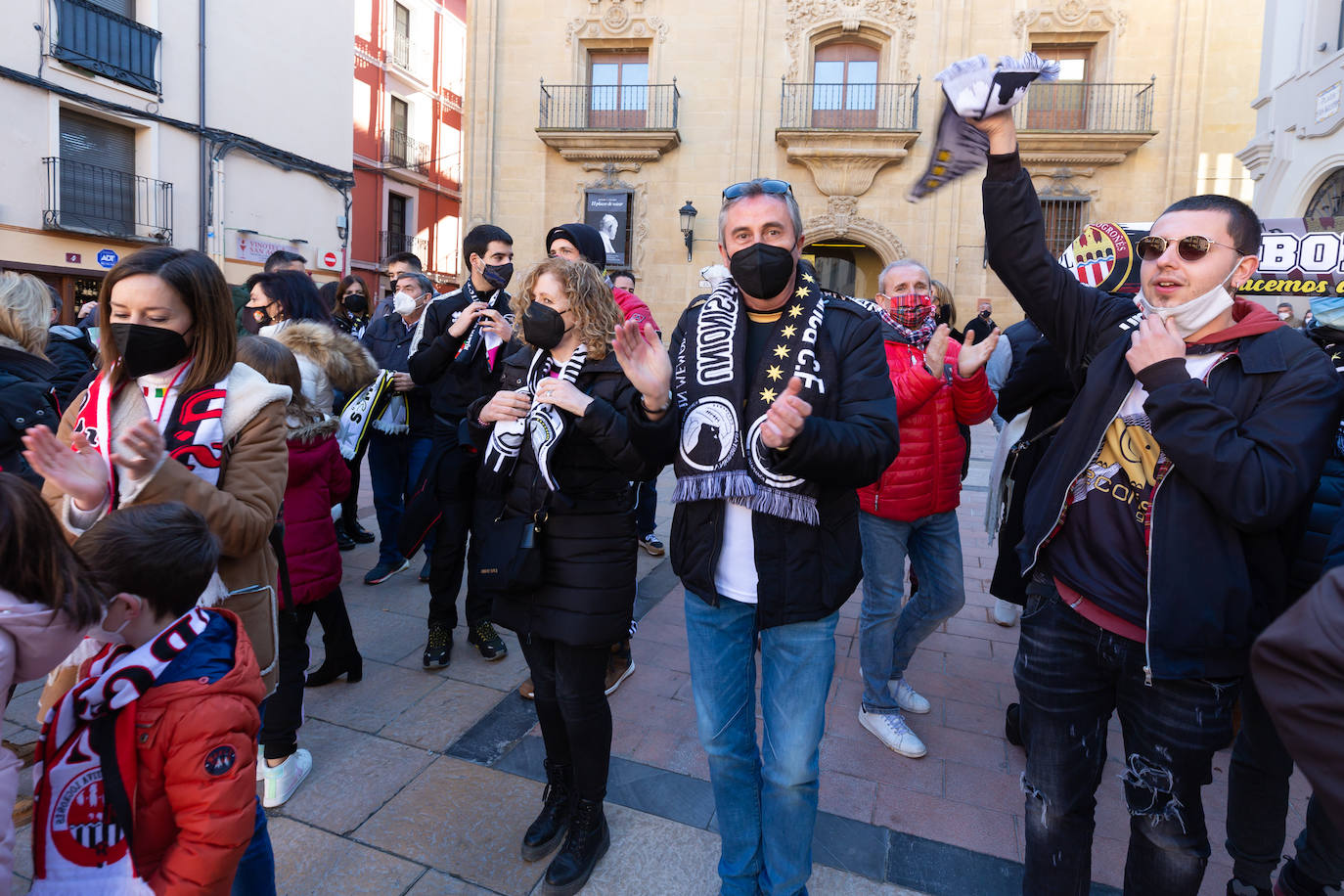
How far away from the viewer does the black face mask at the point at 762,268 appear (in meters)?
1.97

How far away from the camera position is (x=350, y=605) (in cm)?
451

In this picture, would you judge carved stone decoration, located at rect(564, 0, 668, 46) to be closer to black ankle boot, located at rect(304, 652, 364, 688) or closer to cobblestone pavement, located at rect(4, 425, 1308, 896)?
cobblestone pavement, located at rect(4, 425, 1308, 896)

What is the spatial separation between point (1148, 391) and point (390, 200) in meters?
25.0

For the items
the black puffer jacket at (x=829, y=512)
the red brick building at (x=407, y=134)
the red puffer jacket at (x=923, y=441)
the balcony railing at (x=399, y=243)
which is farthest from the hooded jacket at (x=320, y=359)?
the balcony railing at (x=399, y=243)

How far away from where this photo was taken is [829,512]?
79.1 inches

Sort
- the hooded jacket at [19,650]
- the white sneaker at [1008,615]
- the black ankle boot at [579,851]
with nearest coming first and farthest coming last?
1. the hooded jacket at [19,650]
2. the black ankle boot at [579,851]
3. the white sneaker at [1008,615]

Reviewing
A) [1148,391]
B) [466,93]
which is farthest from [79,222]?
[1148,391]

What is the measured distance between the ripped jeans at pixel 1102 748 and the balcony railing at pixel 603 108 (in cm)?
1600

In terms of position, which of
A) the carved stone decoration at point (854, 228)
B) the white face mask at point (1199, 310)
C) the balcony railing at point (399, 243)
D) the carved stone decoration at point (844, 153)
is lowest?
the white face mask at point (1199, 310)

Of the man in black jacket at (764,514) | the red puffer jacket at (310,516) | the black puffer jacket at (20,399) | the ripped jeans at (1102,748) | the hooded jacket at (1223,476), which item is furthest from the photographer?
the red puffer jacket at (310,516)

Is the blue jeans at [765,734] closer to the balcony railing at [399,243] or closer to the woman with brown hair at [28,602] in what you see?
the woman with brown hair at [28,602]

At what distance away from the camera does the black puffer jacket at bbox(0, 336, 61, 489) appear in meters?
2.48

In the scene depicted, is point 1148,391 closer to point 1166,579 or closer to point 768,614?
point 1166,579

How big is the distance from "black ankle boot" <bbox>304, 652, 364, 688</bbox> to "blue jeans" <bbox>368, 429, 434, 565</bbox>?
63.7 inches
